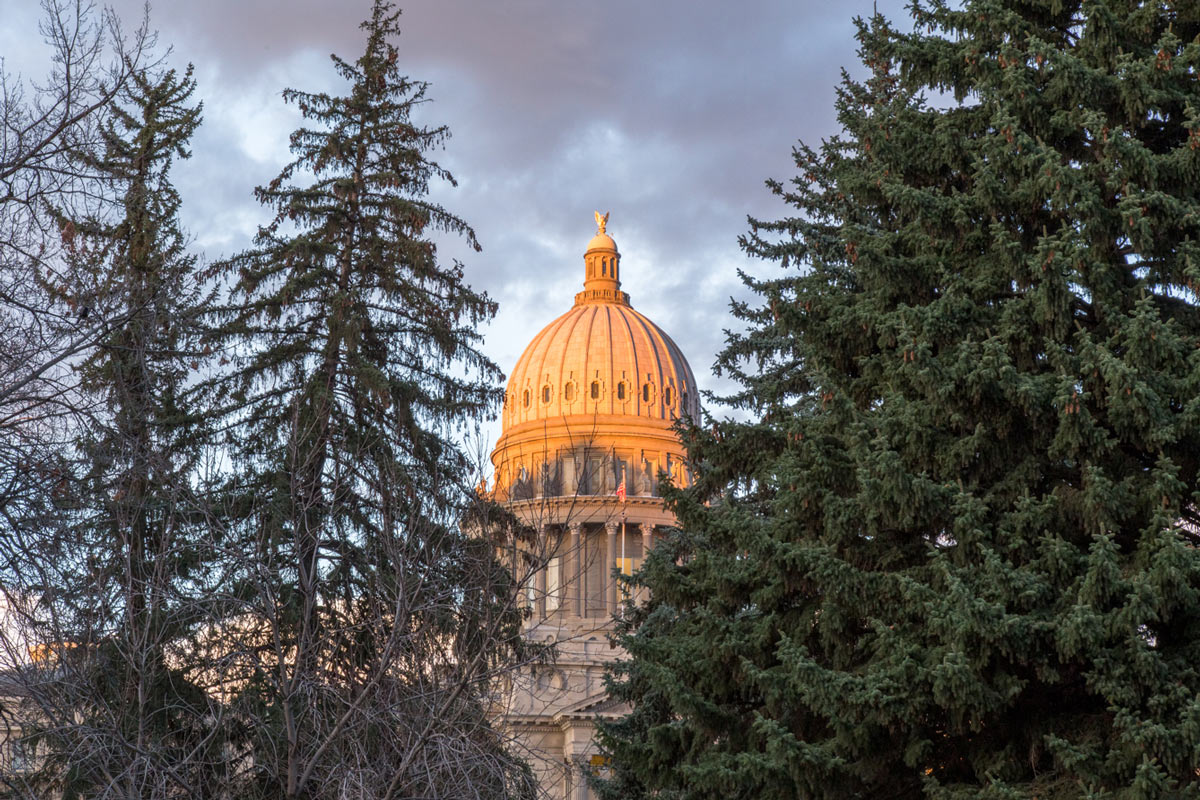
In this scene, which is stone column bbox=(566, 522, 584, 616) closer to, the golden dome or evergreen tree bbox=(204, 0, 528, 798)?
evergreen tree bbox=(204, 0, 528, 798)

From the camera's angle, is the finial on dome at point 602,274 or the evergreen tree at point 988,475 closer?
the evergreen tree at point 988,475

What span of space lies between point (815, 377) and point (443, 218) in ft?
31.5


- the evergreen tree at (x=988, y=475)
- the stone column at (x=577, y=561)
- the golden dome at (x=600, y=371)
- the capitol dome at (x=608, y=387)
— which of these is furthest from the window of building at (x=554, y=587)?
the golden dome at (x=600, y=371)

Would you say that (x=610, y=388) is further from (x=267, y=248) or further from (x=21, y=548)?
(x=21, y=548)

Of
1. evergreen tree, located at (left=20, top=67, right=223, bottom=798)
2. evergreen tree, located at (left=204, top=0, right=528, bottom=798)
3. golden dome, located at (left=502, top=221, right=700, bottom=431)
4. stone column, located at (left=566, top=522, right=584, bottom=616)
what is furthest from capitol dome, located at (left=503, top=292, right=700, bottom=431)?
evergreen tree, located at (left=20, top=67, right=223, bottom=798)

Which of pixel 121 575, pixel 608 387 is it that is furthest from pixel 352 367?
pixel 608 387

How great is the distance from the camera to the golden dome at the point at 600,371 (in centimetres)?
7681

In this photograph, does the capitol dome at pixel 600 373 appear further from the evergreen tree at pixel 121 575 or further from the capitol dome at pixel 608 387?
the evergreen tree at pixel 121 575

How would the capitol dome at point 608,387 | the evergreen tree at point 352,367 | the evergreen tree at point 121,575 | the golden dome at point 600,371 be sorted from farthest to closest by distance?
the golden dome at point 600,371 < the capitol dome at point 608,387 < the evergreen tree at point 352,367 < the evergreen tree at point 121,575

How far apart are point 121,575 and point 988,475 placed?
8.51m

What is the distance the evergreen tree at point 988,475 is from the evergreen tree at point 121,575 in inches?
196

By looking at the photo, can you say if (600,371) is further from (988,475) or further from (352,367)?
(988,475)

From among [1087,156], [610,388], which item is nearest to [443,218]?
[1087,156]

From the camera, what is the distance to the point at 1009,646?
12.3 m
